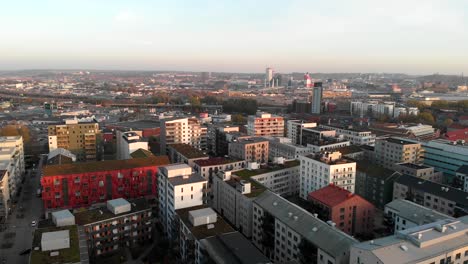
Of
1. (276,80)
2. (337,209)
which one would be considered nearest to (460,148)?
(337,209)

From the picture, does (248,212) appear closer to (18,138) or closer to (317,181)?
(317,181)

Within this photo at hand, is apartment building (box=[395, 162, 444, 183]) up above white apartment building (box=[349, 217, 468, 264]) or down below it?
below

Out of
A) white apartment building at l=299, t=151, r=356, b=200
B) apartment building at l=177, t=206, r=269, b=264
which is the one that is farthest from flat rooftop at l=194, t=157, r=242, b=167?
apartment building at l=177, t=206, r=269, b=264

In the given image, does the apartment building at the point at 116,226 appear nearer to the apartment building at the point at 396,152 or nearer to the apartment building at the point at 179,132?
the apartment building at the point at 179,132

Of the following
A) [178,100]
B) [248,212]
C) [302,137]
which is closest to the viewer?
[248,212]

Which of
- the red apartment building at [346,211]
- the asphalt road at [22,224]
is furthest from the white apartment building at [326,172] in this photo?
the asphalt road at [22,224]

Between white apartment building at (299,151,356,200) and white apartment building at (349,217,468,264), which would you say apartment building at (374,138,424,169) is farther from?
white apartment building at (349,217,468,264)
